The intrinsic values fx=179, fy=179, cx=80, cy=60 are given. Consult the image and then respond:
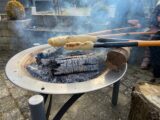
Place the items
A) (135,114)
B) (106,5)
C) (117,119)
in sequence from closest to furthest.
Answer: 1. (135,114)
2. (117,119)
3. (106,5)

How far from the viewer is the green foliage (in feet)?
14.0

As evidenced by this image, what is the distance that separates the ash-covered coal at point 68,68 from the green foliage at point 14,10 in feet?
9.64

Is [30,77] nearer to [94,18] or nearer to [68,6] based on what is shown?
[94,18]

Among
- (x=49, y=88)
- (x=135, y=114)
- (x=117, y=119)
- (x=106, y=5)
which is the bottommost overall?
(x=117, y=119)

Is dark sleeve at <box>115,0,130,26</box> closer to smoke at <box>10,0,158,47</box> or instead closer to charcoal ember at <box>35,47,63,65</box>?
smoke at <box>10,0,158,47</box>

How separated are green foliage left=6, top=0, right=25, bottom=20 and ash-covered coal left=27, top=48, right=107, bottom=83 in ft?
9.64

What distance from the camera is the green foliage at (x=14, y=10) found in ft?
14.0

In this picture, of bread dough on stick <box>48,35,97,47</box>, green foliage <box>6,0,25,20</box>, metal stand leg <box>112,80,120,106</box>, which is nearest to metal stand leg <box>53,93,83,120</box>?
bread dough on stick <box>48,35,97,47</box>

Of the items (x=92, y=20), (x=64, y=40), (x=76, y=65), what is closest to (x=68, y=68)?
(x=76, y=65)

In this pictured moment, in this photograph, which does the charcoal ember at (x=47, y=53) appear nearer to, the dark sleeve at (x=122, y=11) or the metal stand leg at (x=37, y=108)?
the metal stand leg at (x=37, y=108)

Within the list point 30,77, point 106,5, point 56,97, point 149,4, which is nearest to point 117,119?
point 56,97

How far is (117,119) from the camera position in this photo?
229 cm

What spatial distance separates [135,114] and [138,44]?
743mm

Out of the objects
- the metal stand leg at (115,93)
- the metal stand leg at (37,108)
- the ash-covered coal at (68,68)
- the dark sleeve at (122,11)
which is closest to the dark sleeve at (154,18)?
the dark sleeve at (122,11)
